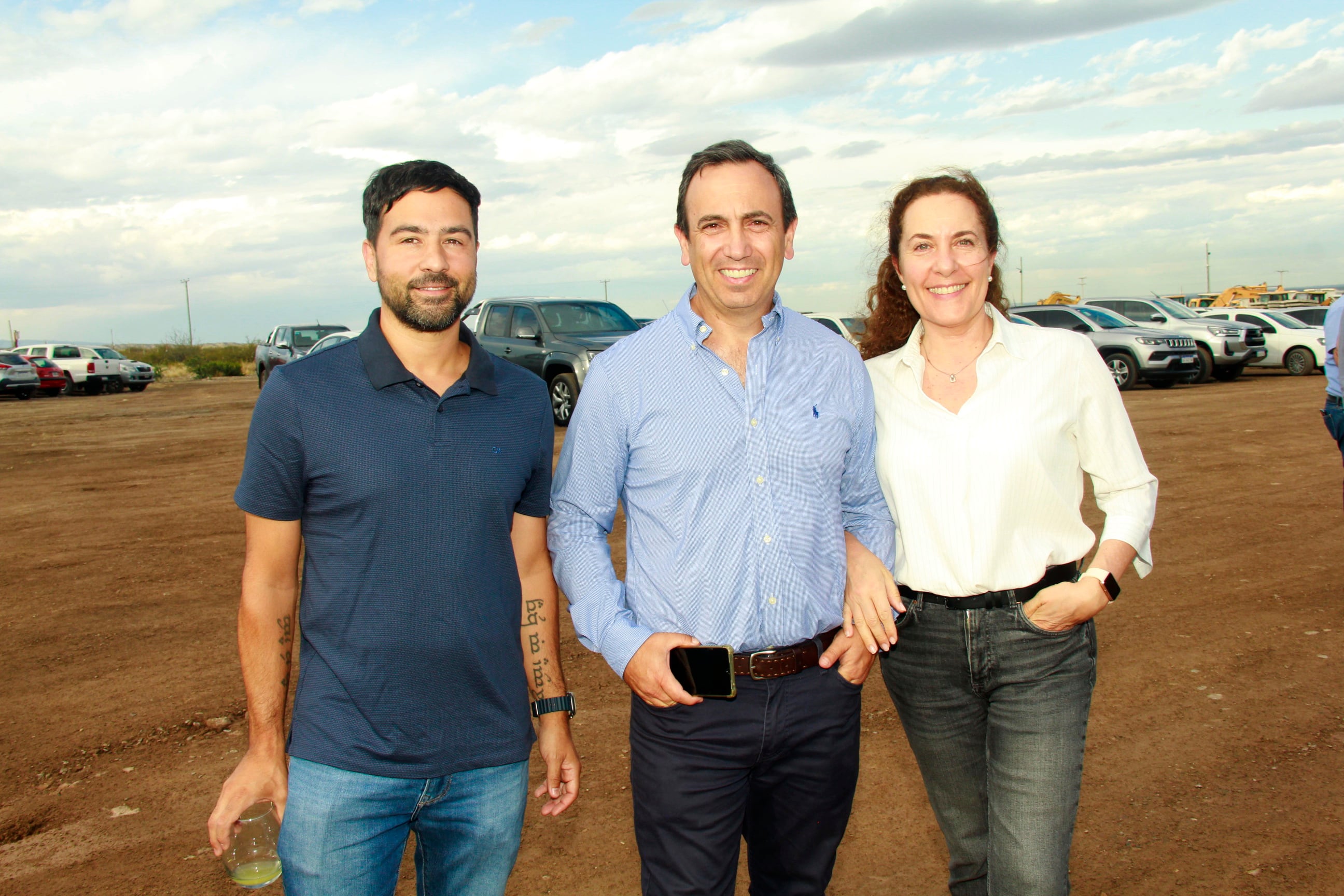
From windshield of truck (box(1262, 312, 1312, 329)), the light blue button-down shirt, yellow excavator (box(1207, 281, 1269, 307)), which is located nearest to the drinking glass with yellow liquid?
the light blue button-down shirt

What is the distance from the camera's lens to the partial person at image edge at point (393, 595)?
204 cm

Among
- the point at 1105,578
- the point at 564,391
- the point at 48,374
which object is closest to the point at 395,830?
the point at 1105,578

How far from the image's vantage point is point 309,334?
93.0 ft

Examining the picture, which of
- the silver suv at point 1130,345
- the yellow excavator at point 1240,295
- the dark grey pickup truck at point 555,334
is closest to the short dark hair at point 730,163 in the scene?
the dark grey pickup truck at point 555,334

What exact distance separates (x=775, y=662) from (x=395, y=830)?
36.3 inches

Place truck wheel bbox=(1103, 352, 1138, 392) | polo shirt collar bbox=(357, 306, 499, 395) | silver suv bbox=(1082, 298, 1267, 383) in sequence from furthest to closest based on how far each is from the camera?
silver suv bbox=(1082, 298, 1267, 383), truck wheel bbox=(1103, 352, 1138, 392), polo shirt collar bbox=(357, 306, 499, 395)

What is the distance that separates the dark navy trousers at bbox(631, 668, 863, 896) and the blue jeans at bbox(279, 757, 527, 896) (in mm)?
323

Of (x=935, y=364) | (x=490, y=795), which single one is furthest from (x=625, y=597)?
(x=935, y=364)

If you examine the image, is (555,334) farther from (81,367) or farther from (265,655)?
(81,367)

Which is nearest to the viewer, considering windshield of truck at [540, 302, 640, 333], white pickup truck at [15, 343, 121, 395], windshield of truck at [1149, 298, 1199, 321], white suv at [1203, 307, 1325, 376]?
windshield of truck at [540, 302, 640, 333]

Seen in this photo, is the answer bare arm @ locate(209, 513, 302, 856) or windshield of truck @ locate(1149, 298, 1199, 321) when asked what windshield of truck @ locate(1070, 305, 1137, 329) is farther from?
bare arm @ locate(209, 513, 302, 856)

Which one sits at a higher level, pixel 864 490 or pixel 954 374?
pixel 954 374

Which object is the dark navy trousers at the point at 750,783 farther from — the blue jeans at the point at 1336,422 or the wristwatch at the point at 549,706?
the blue jeans at the point at 1336,422

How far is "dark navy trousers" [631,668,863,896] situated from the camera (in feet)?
7.50
